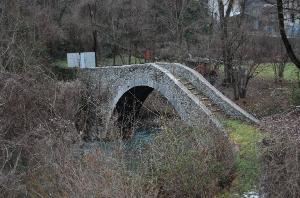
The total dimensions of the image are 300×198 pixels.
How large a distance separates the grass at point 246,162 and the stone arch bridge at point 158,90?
0.78 meters

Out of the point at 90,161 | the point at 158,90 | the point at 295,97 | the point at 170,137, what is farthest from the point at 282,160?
the point at 158,90

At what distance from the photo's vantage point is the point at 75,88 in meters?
24.0

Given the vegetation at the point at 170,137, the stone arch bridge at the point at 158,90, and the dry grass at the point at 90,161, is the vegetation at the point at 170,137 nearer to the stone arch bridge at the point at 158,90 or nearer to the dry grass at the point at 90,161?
the dry grass at the point at 90,161

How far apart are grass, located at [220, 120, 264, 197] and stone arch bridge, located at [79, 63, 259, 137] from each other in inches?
30.9

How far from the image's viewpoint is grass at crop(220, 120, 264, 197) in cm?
1109

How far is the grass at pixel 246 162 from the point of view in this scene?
1109 centimetres

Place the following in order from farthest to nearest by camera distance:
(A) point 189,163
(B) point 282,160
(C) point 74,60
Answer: (C) point 74,60 → (A) point 189,163 → (B) point 282,160

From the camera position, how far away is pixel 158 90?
22.0 m

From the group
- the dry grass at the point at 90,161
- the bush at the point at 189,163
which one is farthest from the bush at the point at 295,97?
the bush at the point at 189,163

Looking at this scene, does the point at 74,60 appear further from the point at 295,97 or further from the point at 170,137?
the point at 170,137

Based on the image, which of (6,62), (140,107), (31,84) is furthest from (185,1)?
(31,84)

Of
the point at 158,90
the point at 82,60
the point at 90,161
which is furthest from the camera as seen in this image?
the point at 82,60

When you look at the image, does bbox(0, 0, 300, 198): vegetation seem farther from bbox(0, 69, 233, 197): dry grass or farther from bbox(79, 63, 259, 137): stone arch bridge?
bbox(79, 63, 259, 137): stone arch bridge

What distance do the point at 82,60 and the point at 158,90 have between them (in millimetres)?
10077
